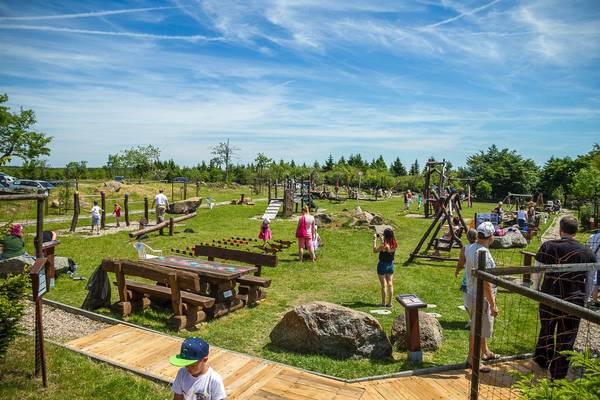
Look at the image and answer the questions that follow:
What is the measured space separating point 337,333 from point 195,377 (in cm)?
308

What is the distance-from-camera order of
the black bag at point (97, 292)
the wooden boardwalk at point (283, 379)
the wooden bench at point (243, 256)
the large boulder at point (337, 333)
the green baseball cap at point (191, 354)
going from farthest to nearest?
the wooden bench at point (243, 256), the black bag at point (97, 292), the large boulder at point (337, 333), the wooden boardwalk at point (283, 379), the green baseball cap at point (191, 354)

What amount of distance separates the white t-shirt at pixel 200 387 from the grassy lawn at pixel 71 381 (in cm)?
182

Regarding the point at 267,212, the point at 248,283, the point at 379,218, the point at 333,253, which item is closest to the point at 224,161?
the point at 267,212

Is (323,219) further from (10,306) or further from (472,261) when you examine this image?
(10,306)

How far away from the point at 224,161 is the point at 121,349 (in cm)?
6501

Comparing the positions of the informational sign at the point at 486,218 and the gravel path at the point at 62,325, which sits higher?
the informational sign at the point at 486,218

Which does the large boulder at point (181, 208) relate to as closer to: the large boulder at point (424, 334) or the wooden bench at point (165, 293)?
the wooden bench at point (165, 293)

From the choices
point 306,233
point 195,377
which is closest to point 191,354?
point 195,377

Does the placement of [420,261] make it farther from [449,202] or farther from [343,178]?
[343,178]

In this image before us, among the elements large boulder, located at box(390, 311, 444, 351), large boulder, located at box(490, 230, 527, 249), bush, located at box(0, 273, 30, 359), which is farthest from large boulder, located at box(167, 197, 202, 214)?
large boulder, located at box(390, 311, 444, 351)

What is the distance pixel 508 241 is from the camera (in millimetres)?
16984

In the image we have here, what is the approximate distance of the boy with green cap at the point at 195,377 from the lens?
3236mm

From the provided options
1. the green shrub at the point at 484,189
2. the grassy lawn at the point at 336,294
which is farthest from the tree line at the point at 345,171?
the grassy lawn at the point at 336,294

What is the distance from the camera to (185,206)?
2739 cm
